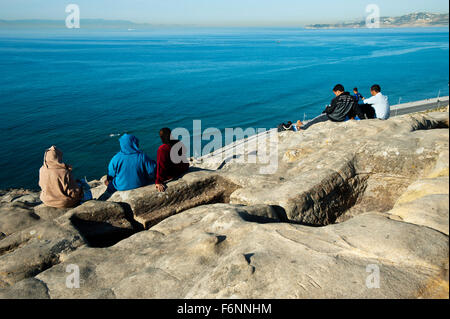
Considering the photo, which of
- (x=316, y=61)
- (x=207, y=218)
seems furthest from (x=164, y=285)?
(x=316, y=61)

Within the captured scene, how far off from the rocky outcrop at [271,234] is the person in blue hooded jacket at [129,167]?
10.5 inches

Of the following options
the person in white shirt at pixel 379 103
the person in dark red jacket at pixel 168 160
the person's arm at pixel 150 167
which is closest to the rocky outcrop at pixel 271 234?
the person in dark red jacket at pixel 168 160

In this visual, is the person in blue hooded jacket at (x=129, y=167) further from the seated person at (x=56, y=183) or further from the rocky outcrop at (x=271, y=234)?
the seated person at (x=56, y=183)

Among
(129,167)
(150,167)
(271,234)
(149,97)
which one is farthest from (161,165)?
(149,97)

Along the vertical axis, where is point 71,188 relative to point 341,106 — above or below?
below

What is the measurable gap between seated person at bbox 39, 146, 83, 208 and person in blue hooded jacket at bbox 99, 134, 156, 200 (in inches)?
34.0

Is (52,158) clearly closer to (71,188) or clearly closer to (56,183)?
(56,183)

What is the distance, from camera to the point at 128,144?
6.92 meters

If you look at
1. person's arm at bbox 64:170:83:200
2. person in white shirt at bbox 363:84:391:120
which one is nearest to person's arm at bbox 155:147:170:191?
person's arm at bbox 64:170:83:200

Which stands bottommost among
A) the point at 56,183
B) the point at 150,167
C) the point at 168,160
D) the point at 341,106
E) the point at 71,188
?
the point at 71,188

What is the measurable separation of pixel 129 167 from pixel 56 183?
146 cm

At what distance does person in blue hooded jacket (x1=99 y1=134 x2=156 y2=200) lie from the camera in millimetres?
6949

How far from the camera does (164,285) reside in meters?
3.88
